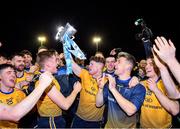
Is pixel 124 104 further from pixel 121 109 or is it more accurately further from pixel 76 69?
pixel 76 69

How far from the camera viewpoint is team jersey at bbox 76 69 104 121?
22.1 ft

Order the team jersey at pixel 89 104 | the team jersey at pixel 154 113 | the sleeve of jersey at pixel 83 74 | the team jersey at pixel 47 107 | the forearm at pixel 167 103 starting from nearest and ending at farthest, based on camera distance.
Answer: the forearm at pixel 167 103, the team jersey at pixel 154 113, the team jersey at pixel 47 107, the team jersey at pixel 89 104, the sleeve of jersey at pixel 83 74

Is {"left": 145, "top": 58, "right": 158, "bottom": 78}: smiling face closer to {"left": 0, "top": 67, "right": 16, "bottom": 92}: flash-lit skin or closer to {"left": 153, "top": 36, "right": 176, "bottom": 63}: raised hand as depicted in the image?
{"left": 0, "top": 67, "right": 16, "bottom": 92}: flash-lit skin

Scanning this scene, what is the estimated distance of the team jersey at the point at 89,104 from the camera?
6750 mm

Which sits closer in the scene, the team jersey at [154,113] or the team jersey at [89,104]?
the team jersey at [154,113]

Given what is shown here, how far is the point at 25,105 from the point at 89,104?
344cm

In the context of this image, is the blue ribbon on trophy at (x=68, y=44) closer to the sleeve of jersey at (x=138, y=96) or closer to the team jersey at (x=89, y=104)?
the team jersey at (x=89, y=104)

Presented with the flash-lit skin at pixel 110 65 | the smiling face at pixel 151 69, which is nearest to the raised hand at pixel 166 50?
the smiling face at pixel 151 69

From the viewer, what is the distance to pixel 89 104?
6746 mm

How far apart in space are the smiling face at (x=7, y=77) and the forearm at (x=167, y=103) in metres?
2.85

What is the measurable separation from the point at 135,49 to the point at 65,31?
1310 inches

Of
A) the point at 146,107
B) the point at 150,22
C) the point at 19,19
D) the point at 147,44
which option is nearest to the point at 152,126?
the point at 146,107

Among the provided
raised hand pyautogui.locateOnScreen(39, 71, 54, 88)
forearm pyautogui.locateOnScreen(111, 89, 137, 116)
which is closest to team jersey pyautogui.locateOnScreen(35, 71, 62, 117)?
forearm pyautogui.locateOnScreen(111, 89, 137, 116)

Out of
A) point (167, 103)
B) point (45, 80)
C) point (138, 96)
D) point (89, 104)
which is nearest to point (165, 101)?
point (167, 103)
